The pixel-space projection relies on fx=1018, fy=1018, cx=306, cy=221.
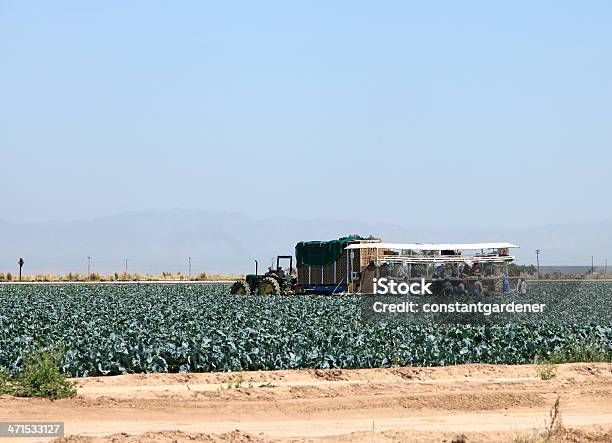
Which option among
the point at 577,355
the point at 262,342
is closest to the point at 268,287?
the point at 262,342

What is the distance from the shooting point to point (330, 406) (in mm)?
16781

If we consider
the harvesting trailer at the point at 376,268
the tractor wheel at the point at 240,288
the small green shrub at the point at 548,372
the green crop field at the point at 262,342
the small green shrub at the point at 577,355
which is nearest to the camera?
the small green shrub at the point at 548,372

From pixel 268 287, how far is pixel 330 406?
107 feet

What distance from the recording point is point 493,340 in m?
24.4

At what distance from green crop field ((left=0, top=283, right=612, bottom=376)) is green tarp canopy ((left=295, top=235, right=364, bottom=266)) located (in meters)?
13.7

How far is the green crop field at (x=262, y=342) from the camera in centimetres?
2106

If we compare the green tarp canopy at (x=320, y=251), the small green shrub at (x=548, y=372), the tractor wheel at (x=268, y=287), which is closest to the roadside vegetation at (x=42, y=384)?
the small green shrub at (x=548, y=372)

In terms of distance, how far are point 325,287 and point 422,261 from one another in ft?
38.6

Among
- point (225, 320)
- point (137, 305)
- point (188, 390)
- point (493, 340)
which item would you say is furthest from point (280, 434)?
point (137, 305)

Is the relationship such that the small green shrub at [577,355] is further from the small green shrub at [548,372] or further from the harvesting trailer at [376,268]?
the harvesting trailer at [376,268]

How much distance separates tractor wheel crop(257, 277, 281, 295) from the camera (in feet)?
160

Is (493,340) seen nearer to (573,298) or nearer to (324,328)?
(324,328)

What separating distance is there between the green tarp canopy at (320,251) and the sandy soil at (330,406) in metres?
26.2

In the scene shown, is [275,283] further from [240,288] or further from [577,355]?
[577,355]
